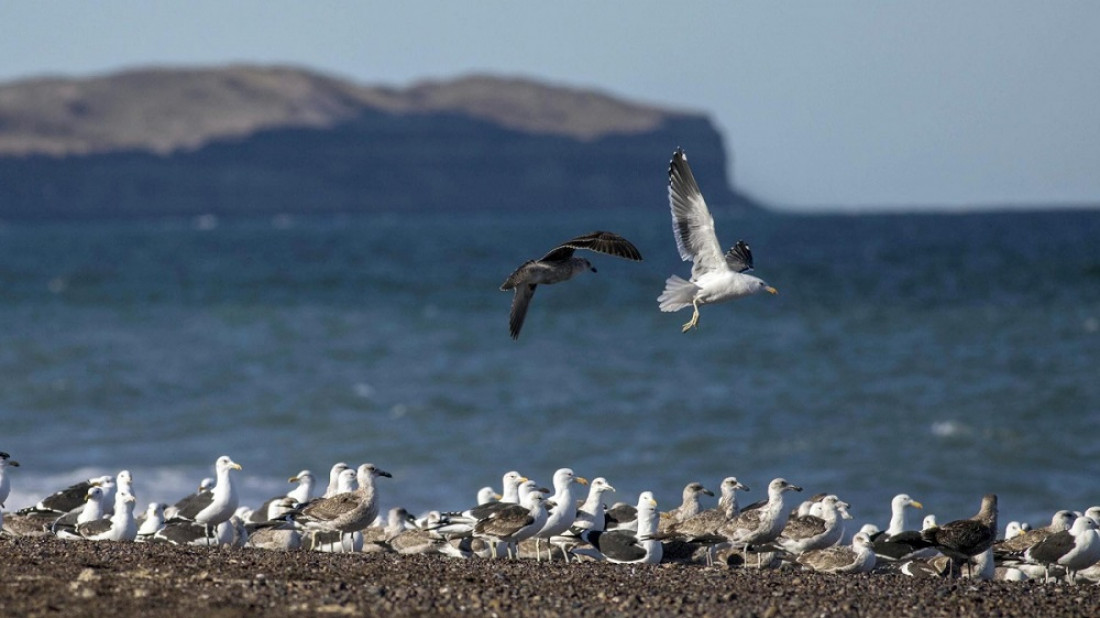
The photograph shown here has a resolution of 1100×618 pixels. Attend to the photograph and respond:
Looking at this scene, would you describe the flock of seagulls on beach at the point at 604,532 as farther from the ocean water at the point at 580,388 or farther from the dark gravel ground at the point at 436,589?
the ocean water at the point at 580,388

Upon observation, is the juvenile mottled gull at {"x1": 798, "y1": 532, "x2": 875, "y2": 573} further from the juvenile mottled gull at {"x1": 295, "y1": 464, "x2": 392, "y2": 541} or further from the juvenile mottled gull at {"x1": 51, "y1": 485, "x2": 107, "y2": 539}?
the juvenile mottled gull at {"x1": 51, "y1": 485, "x2": 107, "y2": 539}

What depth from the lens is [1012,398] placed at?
86.1 feet

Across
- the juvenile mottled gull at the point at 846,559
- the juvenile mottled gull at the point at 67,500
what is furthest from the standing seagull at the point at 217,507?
the juvenile mottled gull at the point at 846,559

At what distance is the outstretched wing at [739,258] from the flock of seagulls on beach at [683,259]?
0.04ft

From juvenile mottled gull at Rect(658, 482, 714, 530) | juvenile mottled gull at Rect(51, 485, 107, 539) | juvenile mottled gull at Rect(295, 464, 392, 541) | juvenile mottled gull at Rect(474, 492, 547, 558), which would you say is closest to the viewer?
juvenile mottled gull at Rect(474, 492, 547, 558)

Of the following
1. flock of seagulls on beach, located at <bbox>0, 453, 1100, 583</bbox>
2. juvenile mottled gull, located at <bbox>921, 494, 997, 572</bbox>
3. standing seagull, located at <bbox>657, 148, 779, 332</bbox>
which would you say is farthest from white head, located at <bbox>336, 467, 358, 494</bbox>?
juvenile mottled gull, located at <bbox>921, 494, 997, 572</bbox>

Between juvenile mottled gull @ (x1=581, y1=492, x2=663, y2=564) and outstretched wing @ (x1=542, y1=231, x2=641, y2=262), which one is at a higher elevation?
outstretched wing @ (x1=542, y1=231, x2=641, y2=262)

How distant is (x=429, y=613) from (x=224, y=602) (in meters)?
1.21

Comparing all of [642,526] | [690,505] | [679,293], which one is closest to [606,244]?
[679,293]

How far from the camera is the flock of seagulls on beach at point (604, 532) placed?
12688 millimetres

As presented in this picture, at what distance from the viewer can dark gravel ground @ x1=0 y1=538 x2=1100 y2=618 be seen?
9.34m

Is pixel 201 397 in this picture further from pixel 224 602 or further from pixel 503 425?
pixel 224 602

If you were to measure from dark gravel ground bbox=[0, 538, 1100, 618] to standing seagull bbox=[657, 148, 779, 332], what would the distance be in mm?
2146

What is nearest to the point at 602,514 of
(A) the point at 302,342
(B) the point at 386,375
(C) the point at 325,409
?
(C) the point at 325,409
